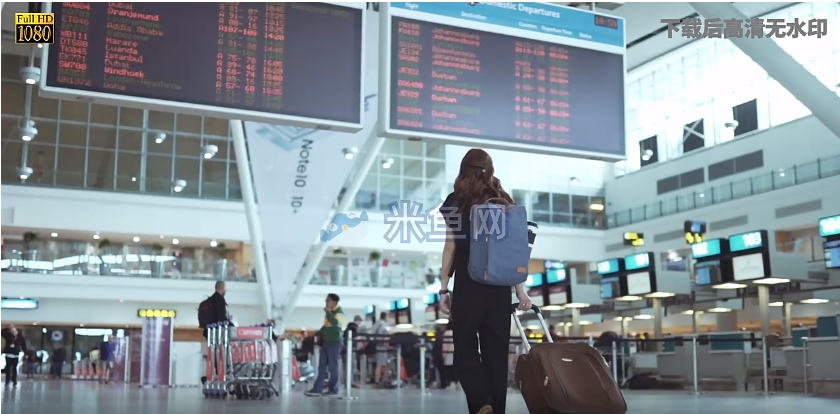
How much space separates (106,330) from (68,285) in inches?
280

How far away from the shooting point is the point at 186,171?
39.3 m

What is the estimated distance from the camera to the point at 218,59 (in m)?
9.40

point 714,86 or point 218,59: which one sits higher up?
point 714,86

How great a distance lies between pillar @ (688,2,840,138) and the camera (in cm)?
940

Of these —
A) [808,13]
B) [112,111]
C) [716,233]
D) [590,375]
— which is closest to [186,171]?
[112,111]

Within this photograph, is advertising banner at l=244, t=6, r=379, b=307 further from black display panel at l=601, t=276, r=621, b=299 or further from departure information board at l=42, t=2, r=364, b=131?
black display panel at l=601, t=276, r=621, b=299

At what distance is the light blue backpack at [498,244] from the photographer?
14.9 ft

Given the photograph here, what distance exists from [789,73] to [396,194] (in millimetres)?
32664

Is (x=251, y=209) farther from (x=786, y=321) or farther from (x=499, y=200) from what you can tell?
(x=499, y=200)

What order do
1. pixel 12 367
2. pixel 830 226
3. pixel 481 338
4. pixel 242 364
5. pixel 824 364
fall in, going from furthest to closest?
pixel 12 367 < pixel 830 226 < pixel 824 364 < pixel 242 364 < pixel 481 338

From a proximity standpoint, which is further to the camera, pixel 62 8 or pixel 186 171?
pixel 186 171

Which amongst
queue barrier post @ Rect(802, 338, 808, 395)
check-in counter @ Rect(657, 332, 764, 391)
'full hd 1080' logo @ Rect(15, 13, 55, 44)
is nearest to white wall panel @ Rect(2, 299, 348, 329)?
check-in counter @ Rect(657, 332, 764, 391)

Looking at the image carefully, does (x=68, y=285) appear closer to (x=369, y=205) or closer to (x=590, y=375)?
(x=369, y=205)

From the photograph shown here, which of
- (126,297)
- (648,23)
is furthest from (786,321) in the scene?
(126,297)
